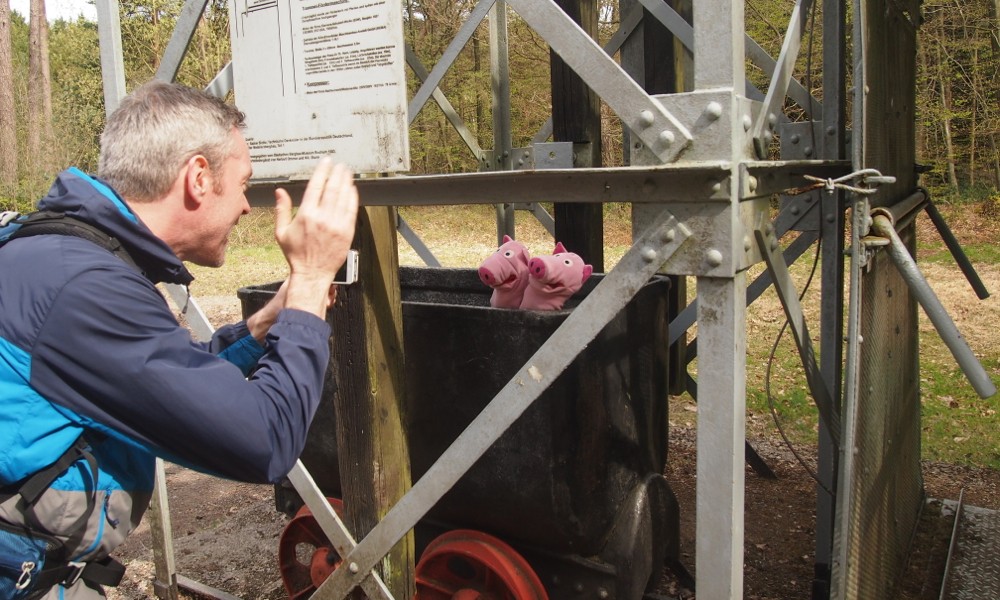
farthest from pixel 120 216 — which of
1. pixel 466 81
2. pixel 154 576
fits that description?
pixel 466 81

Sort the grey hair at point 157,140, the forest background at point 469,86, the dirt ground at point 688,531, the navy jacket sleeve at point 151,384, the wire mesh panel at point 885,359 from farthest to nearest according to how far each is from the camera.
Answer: the forest background at point 469,86 → the dirt ground at point 688,531 → the wire mesh panel at point 885,359 → the grey hair at point 157,140 → the navy jacket sleeve at point 151,384

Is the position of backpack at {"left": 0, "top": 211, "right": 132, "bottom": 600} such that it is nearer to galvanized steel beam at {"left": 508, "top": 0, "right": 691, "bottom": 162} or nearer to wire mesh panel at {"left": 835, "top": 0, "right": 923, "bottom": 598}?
galvanized steel beam at {"left": 508, "top": 0, "right": 691, "bottom": 162}

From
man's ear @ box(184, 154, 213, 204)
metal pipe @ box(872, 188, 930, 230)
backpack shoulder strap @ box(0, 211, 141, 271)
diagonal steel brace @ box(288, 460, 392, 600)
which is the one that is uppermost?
man's ear @ box(184, 154, 213, 204)

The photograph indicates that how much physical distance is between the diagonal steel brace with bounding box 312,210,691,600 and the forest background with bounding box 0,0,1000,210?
999 centimetres

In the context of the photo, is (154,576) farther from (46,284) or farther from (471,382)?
(46,284)

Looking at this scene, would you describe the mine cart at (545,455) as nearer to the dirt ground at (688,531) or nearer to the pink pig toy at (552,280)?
the pink pig toy at (552,280)

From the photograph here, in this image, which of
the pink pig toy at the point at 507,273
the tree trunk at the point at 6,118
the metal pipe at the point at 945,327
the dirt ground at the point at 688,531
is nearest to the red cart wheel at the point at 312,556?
the dirt ground at the point at 688,531

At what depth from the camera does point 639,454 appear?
2.73 m

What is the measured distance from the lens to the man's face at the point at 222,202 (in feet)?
→ 5.75

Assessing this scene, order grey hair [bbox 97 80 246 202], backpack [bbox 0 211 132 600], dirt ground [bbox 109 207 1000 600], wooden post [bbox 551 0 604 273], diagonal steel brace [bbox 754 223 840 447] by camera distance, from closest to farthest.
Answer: backpack [bbox 0 211 132 600]
grey hair [bbox 97 80 246 202]
diagonal steel brace [bbox 754 223 840 447]
dirt ground [bbox 109 207 1000 600]
wooden post [bbox 551 0 604 273]

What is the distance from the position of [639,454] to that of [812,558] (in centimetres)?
155

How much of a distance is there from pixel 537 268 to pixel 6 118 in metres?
19.6

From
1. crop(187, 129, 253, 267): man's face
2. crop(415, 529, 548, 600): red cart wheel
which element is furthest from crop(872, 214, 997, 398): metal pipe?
crop(187, 129, 253, 267): man's face

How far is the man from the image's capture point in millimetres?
1364
